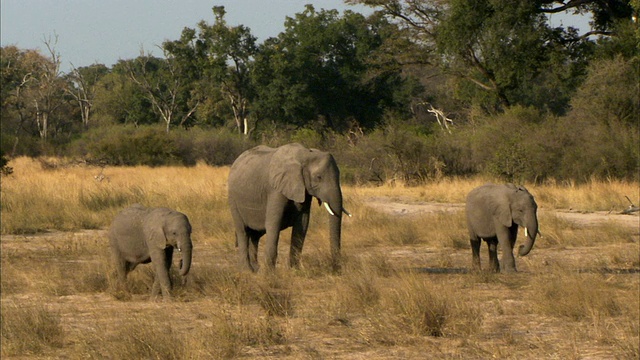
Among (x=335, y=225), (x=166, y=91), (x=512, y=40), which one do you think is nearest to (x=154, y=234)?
(x=335, y=225)

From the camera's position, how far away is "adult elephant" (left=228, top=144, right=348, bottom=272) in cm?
1109

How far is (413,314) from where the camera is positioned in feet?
26.7

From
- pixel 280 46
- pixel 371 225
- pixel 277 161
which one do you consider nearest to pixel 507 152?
pixel 371 225

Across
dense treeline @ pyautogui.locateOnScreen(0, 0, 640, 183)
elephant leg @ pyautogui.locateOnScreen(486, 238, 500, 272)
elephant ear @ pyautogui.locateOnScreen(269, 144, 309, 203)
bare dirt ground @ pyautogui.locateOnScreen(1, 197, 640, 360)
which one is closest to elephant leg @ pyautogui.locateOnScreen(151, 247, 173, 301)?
bare dirt ground @ pyautogui.locateOnScreen(1, 197, 640, 360)

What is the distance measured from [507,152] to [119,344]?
813 inches

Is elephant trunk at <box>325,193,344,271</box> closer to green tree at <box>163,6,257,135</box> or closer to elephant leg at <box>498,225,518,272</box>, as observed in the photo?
elephant leg at <box>498,225,518,272</box>

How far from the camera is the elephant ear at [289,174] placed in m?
11.1

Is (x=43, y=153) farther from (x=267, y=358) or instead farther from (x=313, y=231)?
(x=267, y=358)

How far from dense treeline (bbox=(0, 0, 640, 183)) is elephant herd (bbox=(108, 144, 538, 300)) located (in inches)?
397

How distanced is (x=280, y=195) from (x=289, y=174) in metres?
0.29

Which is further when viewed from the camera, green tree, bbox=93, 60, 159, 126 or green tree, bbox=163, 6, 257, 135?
green tree, bbox=93, 60, 159, 126

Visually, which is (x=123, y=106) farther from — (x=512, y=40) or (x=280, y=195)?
(x=280, y=195)

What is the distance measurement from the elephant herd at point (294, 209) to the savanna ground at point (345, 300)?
351 mm

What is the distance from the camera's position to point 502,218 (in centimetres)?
1141
